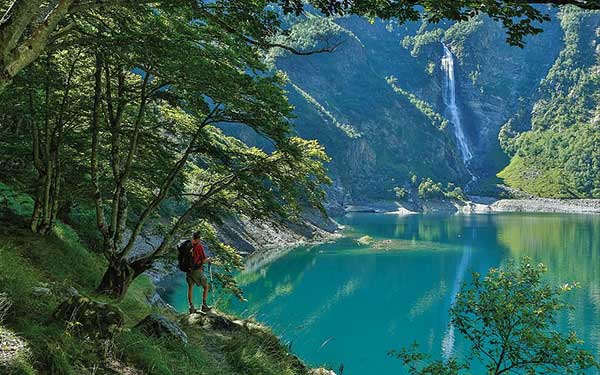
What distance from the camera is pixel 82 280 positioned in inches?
491

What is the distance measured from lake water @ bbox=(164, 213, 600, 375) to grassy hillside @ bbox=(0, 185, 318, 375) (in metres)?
3.94

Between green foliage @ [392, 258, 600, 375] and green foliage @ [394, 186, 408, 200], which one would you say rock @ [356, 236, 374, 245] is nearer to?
green foliage @ [392, 258, 600, 375]

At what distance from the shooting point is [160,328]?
313 inches

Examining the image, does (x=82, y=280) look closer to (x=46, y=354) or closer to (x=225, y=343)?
(x=225, y=343)

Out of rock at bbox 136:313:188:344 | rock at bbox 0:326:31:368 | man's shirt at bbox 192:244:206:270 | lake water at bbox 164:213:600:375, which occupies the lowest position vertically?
lake water at bbox 164:213:600:375

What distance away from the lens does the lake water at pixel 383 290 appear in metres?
30.7

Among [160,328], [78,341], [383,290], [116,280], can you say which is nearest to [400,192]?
[383,290]

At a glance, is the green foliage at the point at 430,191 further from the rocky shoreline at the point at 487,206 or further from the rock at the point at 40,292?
the rock at the point at 40,292

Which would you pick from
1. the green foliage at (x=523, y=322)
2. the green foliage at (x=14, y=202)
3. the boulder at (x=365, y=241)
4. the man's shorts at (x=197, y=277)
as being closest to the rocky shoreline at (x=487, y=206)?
the boulder at (x=365, y=241)

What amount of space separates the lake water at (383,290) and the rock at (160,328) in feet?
19.1

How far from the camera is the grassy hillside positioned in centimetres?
540

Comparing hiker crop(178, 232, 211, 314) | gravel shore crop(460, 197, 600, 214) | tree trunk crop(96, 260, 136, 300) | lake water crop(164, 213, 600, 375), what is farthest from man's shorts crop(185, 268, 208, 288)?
gravel shore crop(460, 197, 600, 214)

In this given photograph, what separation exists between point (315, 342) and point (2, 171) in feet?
70.1

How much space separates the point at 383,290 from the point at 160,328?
4011 cm
